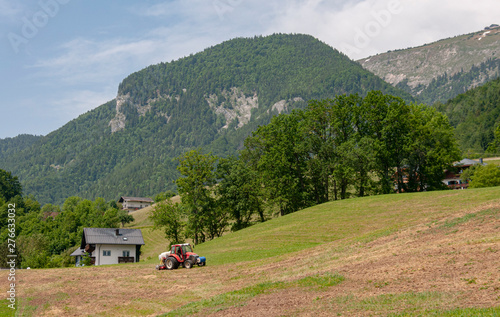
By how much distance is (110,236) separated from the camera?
88.4 m

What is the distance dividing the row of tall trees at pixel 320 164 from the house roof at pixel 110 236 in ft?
36.9

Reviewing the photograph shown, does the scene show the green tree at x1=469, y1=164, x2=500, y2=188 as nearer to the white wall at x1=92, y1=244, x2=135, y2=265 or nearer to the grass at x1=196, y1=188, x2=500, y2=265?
the grass at x1=196, y1=188, x2=500, y2=265

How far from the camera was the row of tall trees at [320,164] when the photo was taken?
7356cm

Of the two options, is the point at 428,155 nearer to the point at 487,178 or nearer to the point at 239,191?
the point at 487,178

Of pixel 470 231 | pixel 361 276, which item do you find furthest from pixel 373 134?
pixel 361 276

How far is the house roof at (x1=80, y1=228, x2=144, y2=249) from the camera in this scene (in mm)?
86312

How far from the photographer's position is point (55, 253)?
125m

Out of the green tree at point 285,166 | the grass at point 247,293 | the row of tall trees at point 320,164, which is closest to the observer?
the grass at point 247,293

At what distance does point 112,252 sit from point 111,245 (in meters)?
1.43

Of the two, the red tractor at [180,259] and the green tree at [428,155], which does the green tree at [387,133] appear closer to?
the green tree at [428,155]

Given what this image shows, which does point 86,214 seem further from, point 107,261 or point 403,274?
point 403,274

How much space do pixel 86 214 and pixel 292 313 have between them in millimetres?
131758

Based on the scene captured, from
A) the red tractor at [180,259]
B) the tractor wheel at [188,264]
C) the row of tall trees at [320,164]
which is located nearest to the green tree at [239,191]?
the row of tall trees at [320,164]

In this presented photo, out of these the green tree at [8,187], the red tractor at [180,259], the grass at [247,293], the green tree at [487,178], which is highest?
the green tree at [8,187]
